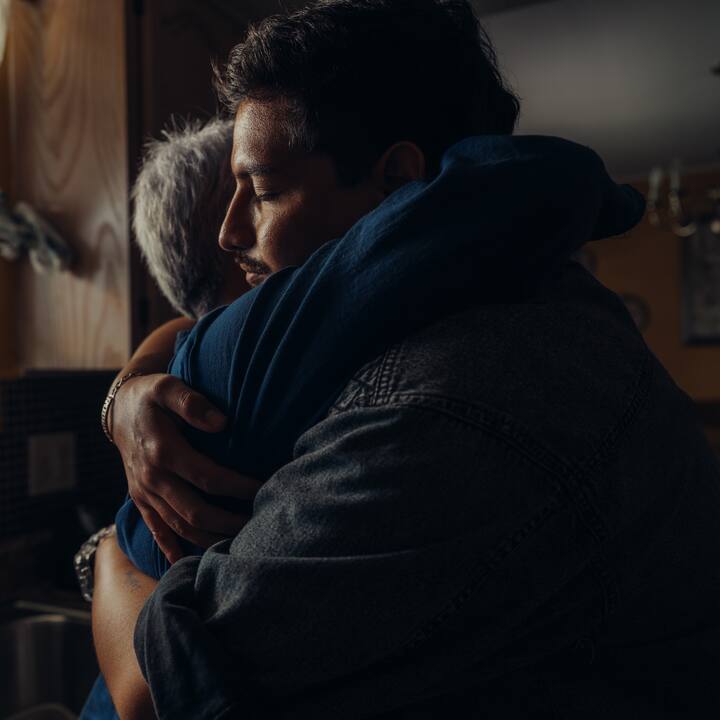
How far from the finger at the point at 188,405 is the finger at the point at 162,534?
116 mm

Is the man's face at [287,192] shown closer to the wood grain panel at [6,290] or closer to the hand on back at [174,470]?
the hand on back at [174,470]

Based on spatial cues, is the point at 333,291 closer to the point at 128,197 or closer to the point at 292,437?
the point at 292,437

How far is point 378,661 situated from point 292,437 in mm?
175

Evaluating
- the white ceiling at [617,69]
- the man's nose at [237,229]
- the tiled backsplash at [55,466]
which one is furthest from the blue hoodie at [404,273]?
the white ceiling at [617,69]

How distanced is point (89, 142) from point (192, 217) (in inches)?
26.3

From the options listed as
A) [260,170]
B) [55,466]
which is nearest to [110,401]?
[260,170]

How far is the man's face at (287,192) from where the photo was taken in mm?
708

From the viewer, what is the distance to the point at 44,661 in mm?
1632

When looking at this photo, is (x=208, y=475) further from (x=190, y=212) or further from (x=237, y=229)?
(x=190, y=212)

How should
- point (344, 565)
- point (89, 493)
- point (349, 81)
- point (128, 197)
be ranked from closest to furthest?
point (344, 565) → point (349, 81) → point (128, 197) → point (89, 493)

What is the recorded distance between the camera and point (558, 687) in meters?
0.55

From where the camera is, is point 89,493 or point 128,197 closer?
point 128,197

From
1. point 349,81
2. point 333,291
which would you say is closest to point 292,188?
point 349,81

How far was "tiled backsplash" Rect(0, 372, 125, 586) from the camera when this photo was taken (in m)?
1.76
